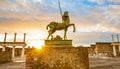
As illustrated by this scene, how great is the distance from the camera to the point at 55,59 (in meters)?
8.18

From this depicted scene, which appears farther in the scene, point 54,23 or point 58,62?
point 54,23

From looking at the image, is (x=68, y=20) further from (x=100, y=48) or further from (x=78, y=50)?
(x=100, y=48)

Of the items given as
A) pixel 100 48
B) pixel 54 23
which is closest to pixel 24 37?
pixel 100 48

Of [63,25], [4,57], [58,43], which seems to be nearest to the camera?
[58,43]

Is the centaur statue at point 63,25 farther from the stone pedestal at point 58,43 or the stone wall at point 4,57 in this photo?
the stone wall at point 4,57

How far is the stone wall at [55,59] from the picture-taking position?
26.7 feet

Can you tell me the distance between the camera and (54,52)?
8164 millimetres

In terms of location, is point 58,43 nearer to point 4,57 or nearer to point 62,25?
point 62,25

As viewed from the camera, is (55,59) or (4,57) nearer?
(55,59)

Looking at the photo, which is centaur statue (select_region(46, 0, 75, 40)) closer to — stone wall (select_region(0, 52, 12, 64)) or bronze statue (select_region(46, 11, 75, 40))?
bronze statue (select_region(46, 11, 75, 40))

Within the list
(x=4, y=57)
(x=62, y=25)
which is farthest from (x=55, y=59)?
(x=4, y=57)

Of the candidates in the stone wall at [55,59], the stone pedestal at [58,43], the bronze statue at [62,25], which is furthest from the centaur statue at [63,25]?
the stone wall at [55,59]

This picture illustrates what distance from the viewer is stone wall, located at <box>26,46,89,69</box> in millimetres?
8141

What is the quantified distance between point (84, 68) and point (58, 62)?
4.90 feet
